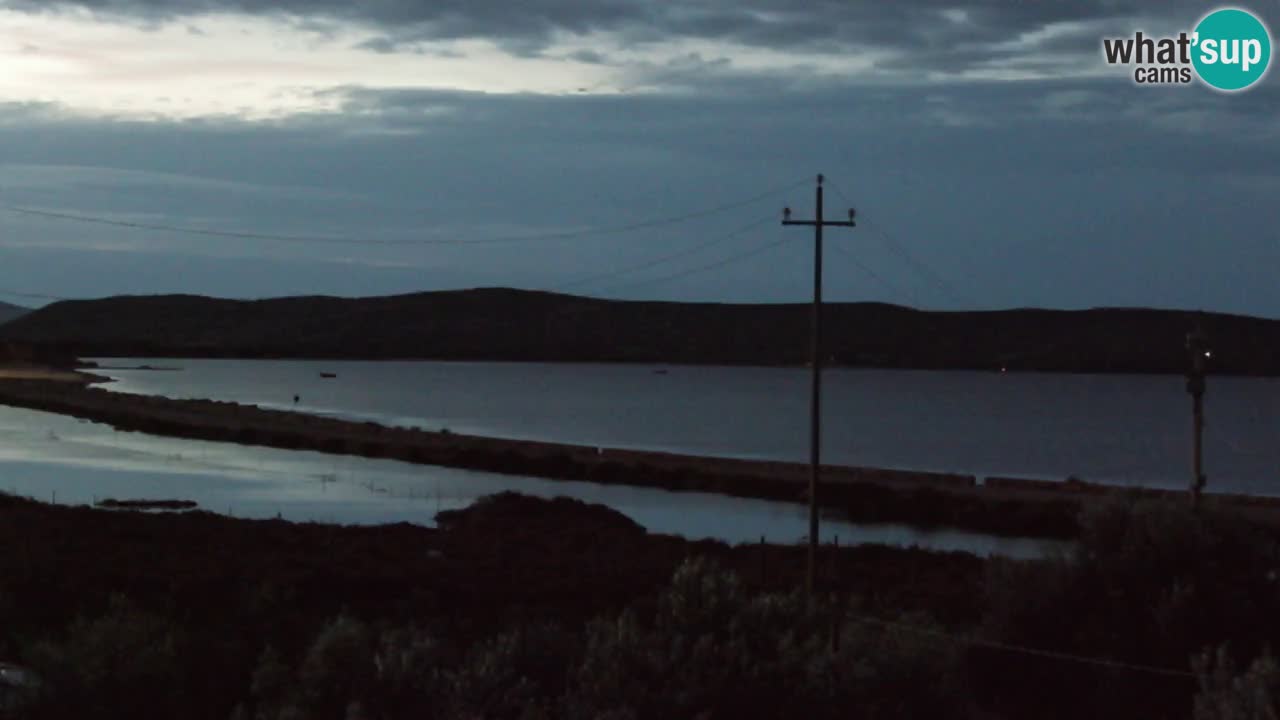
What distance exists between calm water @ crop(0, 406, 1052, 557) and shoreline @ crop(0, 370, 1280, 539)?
186 cm

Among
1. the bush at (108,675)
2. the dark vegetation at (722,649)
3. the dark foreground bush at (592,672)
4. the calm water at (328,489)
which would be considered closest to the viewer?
the dark foreground bush at (592,672)

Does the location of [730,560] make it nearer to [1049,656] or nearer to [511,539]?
[511,539]

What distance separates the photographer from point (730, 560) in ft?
132

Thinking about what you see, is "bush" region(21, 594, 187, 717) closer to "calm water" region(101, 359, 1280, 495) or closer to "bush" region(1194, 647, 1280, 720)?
"bush" region(1194, 647, 1280, 720)

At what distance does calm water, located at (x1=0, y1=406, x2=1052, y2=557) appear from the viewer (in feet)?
175

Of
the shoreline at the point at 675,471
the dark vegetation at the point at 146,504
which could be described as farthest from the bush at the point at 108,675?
the dark vegetation at the point at 146,504

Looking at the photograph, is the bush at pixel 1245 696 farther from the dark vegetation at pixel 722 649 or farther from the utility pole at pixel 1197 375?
the utility pole at pixel 1197 375

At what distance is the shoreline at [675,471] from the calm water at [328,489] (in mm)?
1855

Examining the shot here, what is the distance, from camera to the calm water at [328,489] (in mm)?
53344

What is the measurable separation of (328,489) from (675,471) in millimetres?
17077

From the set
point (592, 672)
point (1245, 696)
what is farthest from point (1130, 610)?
point (592, 672)

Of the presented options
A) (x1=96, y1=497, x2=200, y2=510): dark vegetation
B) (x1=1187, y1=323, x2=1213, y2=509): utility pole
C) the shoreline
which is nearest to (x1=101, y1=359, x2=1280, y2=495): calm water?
the shoreline

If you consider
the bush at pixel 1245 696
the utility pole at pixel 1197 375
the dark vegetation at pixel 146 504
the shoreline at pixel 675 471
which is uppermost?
the utility pole at pixel 1197 375

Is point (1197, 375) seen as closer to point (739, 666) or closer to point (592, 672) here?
point (739, 666)
